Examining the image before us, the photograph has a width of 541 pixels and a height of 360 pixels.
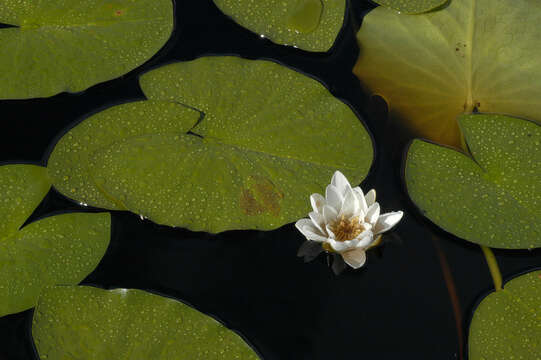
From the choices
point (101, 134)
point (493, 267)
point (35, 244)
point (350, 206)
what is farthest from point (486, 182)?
point (35, 244)

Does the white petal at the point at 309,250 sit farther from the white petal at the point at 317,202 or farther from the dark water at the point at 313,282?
the white petal at the point at 317,202

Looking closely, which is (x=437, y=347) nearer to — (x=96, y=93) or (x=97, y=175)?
(x=97, y=175)

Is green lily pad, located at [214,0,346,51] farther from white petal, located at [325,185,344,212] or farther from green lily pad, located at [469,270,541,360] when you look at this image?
green lily pad, located at [469,270,541,360]

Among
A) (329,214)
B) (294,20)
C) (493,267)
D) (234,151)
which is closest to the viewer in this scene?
(329,214)

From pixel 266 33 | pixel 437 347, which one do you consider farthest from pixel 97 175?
pixel 437 347

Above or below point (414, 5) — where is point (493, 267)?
below

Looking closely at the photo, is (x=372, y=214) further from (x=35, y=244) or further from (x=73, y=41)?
(x=73, y=41)

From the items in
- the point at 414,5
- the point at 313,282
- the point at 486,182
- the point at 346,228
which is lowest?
the point at 313,282
